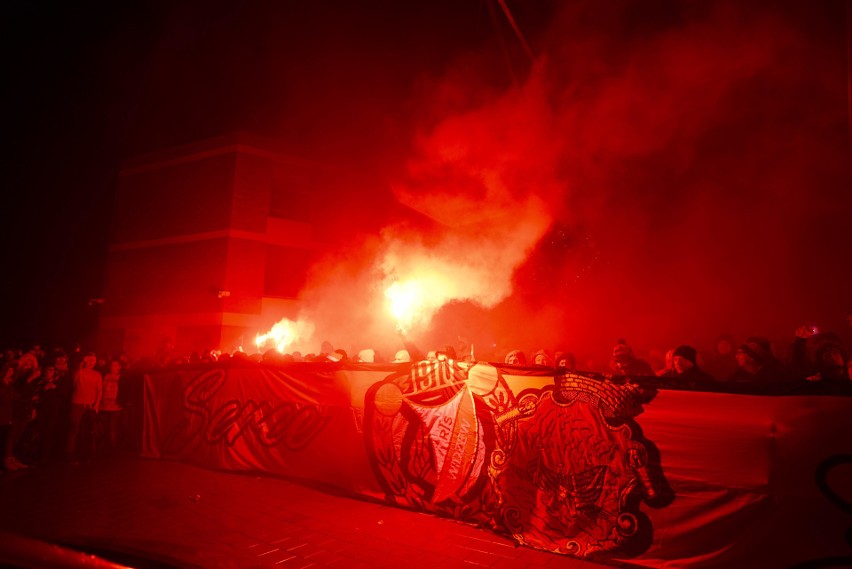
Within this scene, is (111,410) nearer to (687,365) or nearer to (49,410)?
(49,410)

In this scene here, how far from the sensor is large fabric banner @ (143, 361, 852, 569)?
354 centimetres

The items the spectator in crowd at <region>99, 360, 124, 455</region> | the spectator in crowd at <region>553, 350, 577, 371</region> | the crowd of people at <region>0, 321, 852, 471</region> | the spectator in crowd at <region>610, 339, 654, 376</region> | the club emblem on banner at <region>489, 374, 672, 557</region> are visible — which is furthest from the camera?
the spectator in crowd at <region>99, 360, 124, 455</region>

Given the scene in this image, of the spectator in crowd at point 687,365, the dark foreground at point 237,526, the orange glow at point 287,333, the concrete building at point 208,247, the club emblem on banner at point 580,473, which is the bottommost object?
the dark foreground at point 237,526

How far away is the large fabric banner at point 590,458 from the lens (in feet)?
11.6

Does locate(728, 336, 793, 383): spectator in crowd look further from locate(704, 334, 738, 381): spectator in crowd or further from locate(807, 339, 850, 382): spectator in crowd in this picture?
locate(704, 334, 738, 381): spectator in crowd

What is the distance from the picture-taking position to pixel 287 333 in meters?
18.6

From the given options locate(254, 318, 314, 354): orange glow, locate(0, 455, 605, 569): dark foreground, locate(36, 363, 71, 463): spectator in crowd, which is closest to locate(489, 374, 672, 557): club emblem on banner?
locate(0, 455, 605, 569): dark foreground

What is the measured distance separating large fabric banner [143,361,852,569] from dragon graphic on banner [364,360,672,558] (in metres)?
0.01

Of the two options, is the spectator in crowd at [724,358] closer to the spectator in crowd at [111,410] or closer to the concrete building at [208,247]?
the spectator in crowd at [111,410]

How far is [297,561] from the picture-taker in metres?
4.11

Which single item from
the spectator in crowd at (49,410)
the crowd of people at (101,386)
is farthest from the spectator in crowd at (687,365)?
the spectator in crowd at (49,410)

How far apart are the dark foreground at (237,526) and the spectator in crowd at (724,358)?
14.9 feet

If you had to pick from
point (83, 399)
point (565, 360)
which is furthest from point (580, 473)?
point (83, 399)

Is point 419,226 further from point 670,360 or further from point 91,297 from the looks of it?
point 91,297
